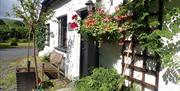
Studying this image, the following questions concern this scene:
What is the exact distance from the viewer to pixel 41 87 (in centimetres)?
873

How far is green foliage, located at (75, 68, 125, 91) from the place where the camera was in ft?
19.4

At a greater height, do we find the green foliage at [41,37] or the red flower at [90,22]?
the red flower at [90,22]

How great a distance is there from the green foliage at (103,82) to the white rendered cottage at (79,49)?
30cm

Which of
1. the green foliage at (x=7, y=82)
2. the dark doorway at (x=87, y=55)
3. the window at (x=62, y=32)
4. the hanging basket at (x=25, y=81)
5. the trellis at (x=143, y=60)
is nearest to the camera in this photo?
the trellis at (x=143, y=60)

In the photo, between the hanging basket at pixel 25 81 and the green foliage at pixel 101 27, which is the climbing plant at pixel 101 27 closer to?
the green foliage at pixel 101 27

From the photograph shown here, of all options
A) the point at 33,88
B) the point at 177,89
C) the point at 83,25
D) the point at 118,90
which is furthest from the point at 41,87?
the point at 177,89

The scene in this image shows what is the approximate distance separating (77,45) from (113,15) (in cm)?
410

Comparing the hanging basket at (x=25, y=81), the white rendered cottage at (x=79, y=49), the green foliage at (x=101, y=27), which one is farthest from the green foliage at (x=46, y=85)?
the green foliage at (x=101, y=27)

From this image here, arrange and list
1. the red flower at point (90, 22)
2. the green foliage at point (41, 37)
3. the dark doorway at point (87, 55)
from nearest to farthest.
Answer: the red flower at point (90, 22), the dark doorway at point (87, 55), the green foliage at point (41, 37)

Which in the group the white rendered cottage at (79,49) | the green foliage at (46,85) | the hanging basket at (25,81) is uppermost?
the white rendered cottage at (79,49)

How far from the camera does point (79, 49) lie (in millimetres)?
9836

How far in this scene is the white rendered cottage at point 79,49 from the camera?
6413mm

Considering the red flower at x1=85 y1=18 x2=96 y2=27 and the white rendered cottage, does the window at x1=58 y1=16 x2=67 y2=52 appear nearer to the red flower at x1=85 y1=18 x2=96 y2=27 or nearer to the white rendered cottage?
the white rendered cottage

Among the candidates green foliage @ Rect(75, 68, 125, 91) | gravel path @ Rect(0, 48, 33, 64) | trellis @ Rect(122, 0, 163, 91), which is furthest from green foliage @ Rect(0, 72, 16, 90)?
gravel path @ Rect(0, 48, 33, 64)
